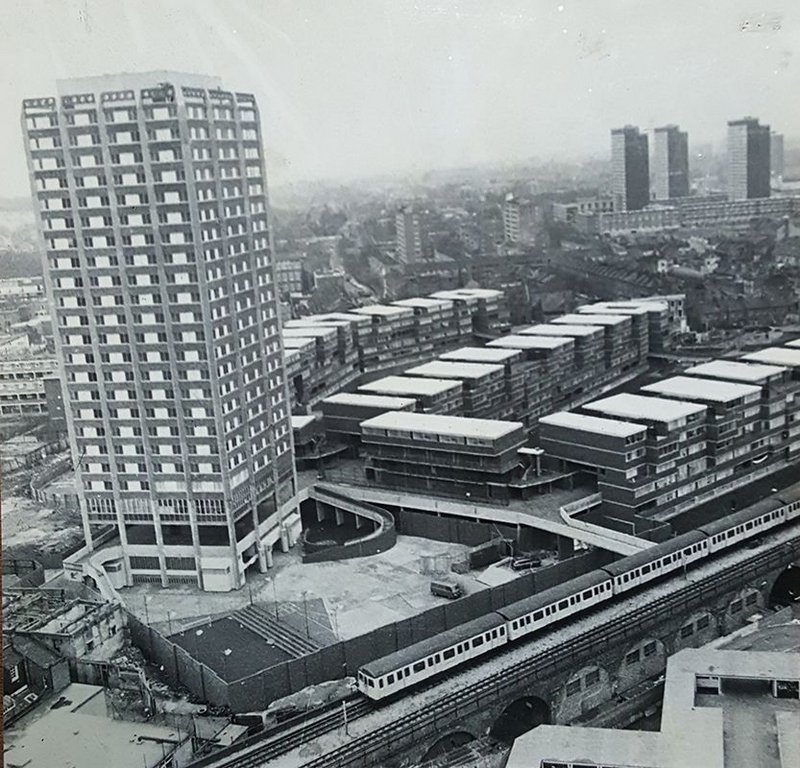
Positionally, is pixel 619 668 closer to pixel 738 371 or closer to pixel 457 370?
pixel 738 371

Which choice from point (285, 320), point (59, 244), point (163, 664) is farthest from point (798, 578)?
point (285, 320)

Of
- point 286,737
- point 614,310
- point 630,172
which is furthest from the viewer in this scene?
point 630,172

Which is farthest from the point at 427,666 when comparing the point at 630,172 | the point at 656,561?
the point at 630,172

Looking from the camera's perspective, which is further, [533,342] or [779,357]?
[533,342]

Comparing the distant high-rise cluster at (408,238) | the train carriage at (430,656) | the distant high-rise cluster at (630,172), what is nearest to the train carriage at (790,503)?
the train carriage at (430,656)

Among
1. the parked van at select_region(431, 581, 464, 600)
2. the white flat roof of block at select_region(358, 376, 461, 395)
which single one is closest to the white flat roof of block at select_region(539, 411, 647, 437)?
the white flat roof of block at select_region(358, 376, 461, 395)
